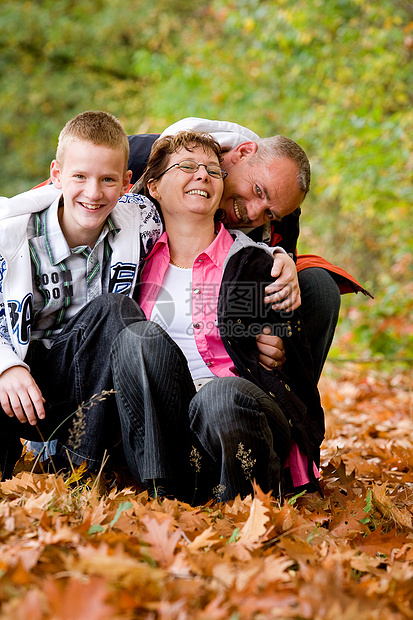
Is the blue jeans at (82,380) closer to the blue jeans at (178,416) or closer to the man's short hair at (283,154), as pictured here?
the blue jeans at (178,416)

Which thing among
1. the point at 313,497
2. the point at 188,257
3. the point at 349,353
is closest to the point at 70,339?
the point at 188,257

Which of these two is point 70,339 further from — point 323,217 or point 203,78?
point 203,78

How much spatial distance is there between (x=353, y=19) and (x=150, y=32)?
690cm

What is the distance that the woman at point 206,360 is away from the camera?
2.07 m

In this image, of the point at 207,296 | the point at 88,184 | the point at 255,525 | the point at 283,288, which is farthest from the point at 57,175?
the point at 255,525

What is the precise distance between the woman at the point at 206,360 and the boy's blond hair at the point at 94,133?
258 millimetres

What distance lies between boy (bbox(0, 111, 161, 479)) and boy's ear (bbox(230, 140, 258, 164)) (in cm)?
50

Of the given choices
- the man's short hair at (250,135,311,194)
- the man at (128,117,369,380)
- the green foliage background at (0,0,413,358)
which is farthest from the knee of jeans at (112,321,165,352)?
the green foliage background at (0,0,413,358)

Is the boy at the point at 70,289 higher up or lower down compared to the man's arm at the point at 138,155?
lower down

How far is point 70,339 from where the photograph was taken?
224cm

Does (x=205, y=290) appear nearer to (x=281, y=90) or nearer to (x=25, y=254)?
(x=25, y=254)

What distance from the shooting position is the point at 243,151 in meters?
2.86

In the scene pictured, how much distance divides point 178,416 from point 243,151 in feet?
4.27

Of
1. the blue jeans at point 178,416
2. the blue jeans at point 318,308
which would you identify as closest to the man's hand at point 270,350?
the blue jeans at point 178,416
